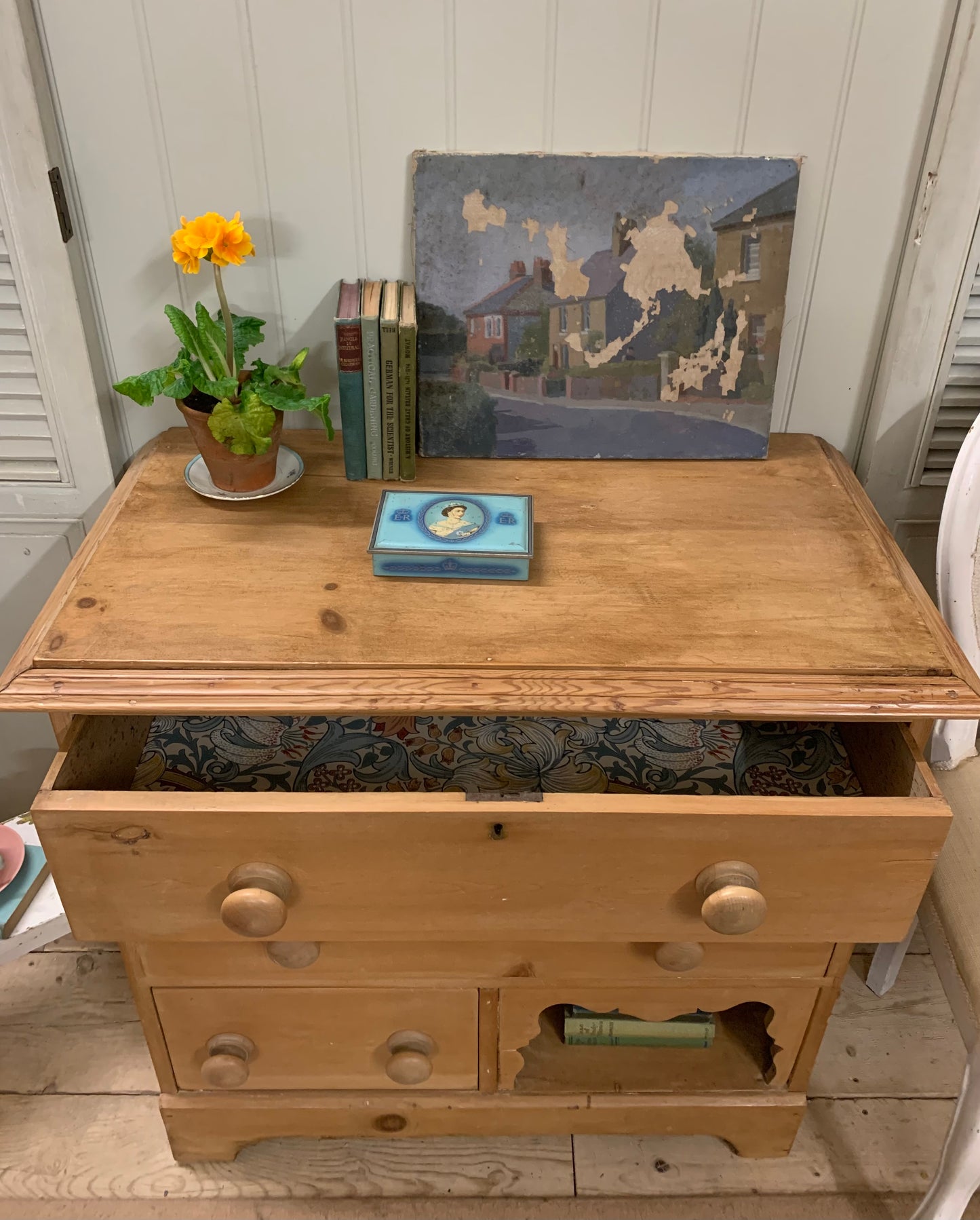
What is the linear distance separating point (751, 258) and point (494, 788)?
683 millimetres

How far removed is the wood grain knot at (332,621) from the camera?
957 mm

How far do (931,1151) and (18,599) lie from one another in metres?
1.42

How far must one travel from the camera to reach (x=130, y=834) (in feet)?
2.99

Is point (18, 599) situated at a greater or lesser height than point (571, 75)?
lesser

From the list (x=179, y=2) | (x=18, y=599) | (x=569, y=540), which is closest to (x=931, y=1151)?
(x=569, y=540)

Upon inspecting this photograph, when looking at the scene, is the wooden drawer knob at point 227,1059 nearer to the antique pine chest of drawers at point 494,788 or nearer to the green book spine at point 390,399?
the antique pine chest of drawers at point 494,788

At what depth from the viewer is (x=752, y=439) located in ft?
4.06

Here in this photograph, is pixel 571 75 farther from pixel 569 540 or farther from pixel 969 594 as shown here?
pixel 969 594

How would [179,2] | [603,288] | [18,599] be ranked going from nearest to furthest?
[179,2], [603,288], [18,599]

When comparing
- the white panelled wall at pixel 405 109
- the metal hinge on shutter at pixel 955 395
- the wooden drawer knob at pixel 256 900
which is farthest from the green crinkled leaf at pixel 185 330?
the metal hinge on shutter at pixel 955 395

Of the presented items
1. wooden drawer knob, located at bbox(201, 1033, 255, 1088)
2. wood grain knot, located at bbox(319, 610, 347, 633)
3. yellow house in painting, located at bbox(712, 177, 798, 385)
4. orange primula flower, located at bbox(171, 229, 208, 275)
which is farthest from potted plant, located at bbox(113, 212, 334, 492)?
wooden drawer knob, located at bbox(201, 1033, 255, 1088)

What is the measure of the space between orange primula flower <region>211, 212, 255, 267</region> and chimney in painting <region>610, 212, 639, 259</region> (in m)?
0.41

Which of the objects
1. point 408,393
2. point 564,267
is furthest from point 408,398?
point 564,267

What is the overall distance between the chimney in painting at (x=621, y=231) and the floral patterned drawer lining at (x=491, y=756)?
56 centimetres
